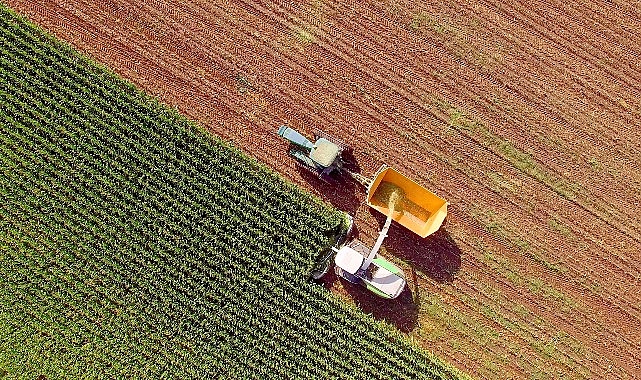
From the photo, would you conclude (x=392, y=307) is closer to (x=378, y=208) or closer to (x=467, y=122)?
(x=378, y=208)

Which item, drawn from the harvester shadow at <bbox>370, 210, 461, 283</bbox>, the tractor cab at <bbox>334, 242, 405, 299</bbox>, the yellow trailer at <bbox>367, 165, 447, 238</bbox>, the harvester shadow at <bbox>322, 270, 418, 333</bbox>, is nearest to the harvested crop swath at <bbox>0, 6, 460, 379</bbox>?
the harvester shadow at <bbox>322, 270, 418, 333</bbox>

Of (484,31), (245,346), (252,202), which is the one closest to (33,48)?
(252,202)

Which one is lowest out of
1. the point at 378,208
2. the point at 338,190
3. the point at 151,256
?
the point at 151,256

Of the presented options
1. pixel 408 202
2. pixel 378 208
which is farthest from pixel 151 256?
pixel 408 202

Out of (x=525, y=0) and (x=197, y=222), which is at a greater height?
(x=525, y=0)

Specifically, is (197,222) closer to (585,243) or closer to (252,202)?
(252,202)

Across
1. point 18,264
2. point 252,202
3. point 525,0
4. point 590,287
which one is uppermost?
point 525,0

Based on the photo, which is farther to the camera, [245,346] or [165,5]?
[165,5]

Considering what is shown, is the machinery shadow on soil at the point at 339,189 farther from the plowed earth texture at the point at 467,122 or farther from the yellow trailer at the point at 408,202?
the yellow trailer at the point at 408,202

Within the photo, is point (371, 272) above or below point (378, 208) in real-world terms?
below
